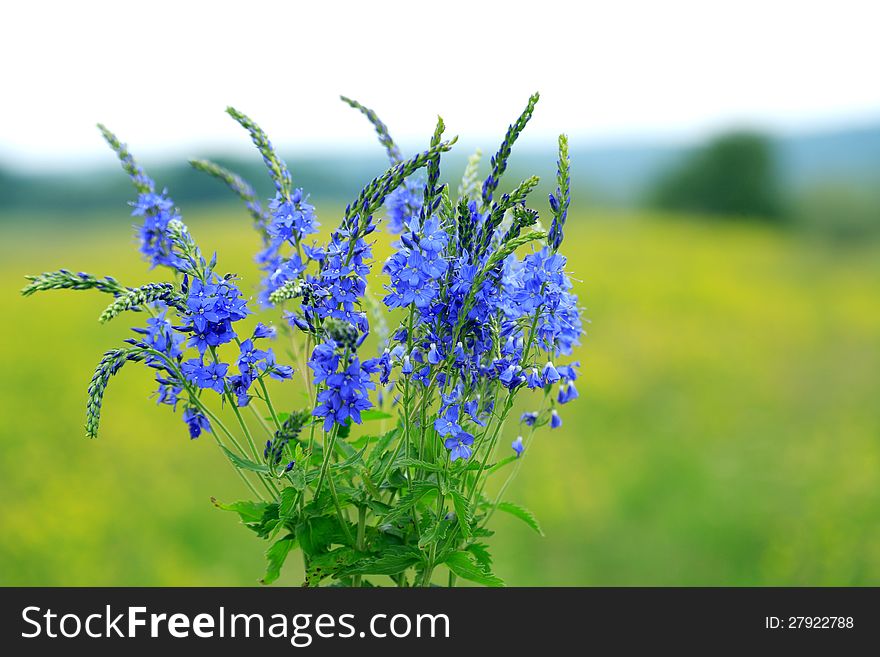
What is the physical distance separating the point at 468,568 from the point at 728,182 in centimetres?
2640

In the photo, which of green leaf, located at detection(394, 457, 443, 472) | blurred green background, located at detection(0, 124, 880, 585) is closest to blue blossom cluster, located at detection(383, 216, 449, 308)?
green leaf, located at detection(394, 457, 443, 472)

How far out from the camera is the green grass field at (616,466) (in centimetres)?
563

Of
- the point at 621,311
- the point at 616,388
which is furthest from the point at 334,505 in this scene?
the point at 621,311

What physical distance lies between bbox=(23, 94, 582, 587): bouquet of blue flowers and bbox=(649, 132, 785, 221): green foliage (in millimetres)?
25669

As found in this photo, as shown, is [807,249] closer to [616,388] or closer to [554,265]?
[616,388]

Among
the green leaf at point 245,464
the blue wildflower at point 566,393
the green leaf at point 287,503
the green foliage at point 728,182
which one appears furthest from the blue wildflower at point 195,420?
the green foliage at point 728,182

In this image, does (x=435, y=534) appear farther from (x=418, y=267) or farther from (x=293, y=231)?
(x=293, y=231)

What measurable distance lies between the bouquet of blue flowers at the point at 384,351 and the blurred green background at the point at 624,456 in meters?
0.68

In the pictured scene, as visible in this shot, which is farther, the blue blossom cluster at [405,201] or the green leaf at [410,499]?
the blue blossom cluster at [405,201]

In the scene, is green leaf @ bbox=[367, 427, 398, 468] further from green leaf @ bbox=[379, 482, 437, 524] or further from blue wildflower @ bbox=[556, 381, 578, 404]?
blue wildflower @ bbox=[556, 381, 578, 404]

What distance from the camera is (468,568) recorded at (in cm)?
184

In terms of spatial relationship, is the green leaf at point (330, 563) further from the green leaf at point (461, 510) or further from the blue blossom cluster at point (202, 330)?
the blue blossom cluster at point (202, 330)

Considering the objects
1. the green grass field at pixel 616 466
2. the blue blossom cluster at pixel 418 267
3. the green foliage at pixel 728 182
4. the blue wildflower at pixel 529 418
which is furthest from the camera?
the green foliage at pixel 728 182

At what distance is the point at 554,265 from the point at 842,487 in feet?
18.8
